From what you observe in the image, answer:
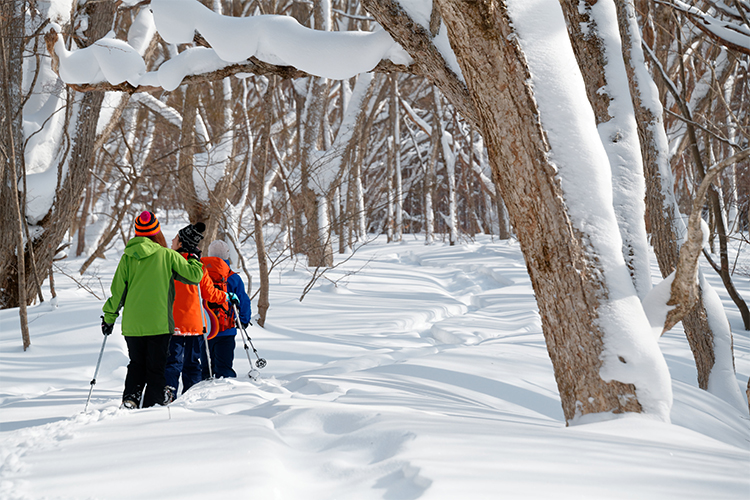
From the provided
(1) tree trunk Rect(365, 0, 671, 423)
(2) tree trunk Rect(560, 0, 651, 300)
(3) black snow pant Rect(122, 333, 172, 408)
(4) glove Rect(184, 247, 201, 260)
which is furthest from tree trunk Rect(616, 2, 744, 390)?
(3) black snow pant Rect(122, 333, 172, 408)

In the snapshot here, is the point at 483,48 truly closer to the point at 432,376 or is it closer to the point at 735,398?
the point at 432,376

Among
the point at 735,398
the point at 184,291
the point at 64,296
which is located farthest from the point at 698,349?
the point at 64,296

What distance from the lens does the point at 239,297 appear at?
4609 millimetres

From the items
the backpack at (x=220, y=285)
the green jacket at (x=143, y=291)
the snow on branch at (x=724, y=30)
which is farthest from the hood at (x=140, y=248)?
the snow on branch at (x=724, y=30)

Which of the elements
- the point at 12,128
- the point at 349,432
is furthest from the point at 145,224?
the point at 12,128

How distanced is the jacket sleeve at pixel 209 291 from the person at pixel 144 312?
0.52 m

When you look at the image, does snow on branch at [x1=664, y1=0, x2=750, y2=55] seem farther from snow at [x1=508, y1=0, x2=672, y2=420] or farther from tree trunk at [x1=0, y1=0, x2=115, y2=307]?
tree trunk at [x1=0, y1=0, x2=115, y2=307]

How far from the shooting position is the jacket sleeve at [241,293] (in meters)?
4.57

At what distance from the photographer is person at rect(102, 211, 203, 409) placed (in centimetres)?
356

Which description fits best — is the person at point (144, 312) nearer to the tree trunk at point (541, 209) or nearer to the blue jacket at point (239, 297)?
the blue jacket at point (239, 297)

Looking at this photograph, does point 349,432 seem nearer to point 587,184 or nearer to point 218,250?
point 587,184

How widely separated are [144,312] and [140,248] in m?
0.45

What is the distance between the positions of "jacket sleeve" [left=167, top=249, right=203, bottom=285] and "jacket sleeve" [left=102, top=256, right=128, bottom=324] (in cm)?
32

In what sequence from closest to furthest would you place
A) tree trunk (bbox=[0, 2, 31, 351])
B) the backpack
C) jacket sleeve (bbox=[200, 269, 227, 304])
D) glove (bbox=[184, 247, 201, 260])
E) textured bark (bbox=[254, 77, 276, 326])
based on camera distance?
1. glove (bbox=[184, 247, 201, 260])
2. jacket sleeve (bbox=[200, 269, 227, 304])
3. the backpack
4. tree trunk (bbox=[0, 2, 31, 351])
5. textured bark (bbox=[254, 77, 276, 326])
